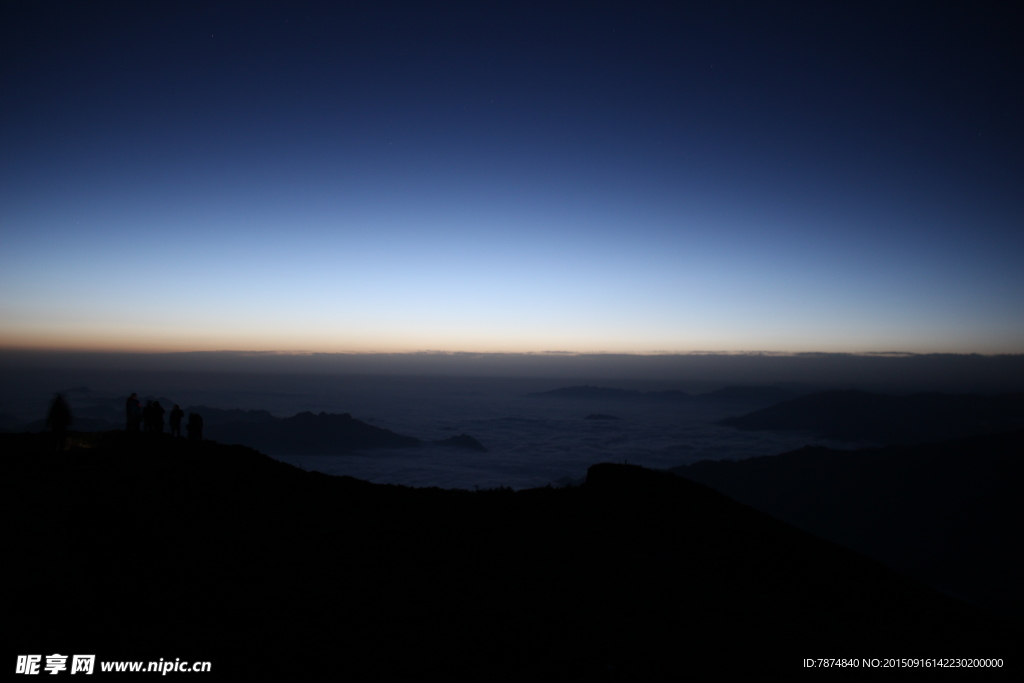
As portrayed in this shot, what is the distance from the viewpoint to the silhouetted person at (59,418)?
14.6 m

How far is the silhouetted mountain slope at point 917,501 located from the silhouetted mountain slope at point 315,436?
90.8 m

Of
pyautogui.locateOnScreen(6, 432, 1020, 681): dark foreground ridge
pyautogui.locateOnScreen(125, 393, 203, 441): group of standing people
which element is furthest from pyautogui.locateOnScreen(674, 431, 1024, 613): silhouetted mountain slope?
pyautogui.locateOnScreen(125, 393, 203, 441): group of standing people

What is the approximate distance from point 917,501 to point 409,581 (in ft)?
498

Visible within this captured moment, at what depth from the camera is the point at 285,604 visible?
876cm

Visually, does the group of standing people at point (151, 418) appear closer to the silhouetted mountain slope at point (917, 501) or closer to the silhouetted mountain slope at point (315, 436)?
the silhouetted mountain slope at point (917, 501)

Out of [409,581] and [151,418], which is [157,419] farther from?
[409,581]

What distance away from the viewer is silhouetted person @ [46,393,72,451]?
14.6m

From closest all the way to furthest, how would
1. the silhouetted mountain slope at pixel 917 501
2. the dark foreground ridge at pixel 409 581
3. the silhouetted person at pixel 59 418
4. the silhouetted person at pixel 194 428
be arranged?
the dark foreground ridge at pixel 409 581
the silhouetted person at pixel 59 418
the silhouetted person at pixel 194 428
the silhouetted mountain slope at pixel 917 501

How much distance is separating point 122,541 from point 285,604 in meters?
4.41

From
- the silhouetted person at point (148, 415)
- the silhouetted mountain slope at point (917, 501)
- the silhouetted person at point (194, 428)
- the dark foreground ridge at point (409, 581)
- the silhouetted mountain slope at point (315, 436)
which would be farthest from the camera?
the silhouetted mountain slope at point (315, 436)

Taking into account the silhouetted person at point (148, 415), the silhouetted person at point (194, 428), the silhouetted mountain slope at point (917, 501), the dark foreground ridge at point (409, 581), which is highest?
the silhouetted person at point (148, 415)

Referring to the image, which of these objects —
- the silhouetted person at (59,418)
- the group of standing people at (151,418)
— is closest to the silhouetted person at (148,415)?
the group of standing people at (151,418)

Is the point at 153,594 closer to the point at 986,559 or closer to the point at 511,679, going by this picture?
the point at 511,679

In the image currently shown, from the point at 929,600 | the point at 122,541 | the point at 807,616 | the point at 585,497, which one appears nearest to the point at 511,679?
the point at 807,616
